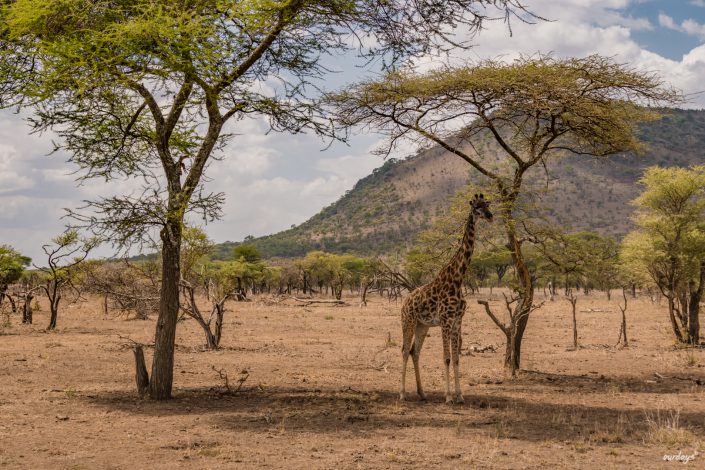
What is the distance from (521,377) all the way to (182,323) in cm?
2053

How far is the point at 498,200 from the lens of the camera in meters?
16.4

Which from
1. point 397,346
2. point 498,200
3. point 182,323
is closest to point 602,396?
point 498,200

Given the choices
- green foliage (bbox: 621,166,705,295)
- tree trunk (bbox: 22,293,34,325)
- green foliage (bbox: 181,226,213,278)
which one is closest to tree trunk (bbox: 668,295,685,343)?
green foliage (bbox: 621,166,705,295)

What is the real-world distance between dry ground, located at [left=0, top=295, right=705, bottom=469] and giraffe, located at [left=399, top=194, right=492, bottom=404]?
2.62 feet

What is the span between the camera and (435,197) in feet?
480

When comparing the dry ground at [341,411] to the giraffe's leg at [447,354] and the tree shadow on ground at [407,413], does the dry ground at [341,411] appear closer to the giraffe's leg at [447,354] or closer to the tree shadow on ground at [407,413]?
the tree shadow on ground at [407,413]

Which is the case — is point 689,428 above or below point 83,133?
below

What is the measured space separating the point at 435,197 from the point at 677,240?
398ft

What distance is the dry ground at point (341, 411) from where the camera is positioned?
859cm

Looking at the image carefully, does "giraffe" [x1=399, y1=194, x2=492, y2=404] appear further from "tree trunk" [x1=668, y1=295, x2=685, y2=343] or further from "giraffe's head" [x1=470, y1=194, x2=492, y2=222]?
"tree trunk" [x1=668, y1=295, x2=685, y2=343]

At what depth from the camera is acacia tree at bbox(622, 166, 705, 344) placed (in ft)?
82.3

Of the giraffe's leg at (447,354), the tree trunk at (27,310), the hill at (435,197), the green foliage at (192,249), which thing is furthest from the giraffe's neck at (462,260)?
the hill at (435,197)

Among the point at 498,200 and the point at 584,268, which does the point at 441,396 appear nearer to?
the point at 498,200

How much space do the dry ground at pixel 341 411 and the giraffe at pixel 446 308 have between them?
797 mm
